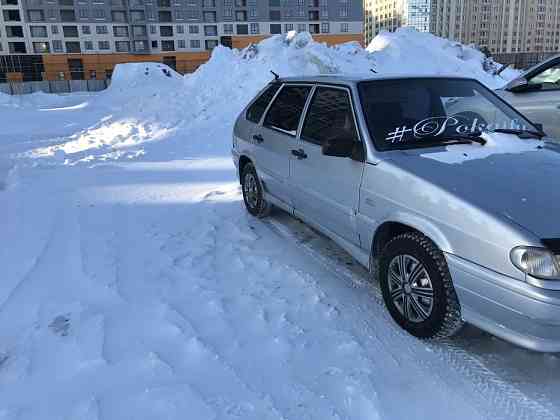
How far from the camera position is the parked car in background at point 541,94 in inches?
236

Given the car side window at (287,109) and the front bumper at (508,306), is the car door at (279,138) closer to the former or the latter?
the car side window at (287,109)

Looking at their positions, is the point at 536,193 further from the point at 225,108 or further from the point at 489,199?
the point at 225,108

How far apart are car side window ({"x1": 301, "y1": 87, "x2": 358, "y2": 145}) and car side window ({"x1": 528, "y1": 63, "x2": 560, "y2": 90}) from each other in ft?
11.8

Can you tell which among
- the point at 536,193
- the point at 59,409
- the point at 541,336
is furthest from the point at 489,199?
the point at 59,409

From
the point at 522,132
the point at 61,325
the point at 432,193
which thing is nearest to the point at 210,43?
the point at 522,132

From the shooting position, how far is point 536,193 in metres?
2.78

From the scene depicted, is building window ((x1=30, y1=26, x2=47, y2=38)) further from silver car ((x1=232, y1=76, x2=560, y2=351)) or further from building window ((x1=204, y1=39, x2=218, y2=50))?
silver car ((x1=232, y1=76, x2=560, y2=351))

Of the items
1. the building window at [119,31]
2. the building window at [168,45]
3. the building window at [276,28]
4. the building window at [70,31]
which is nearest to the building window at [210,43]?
the building window at [168,45]

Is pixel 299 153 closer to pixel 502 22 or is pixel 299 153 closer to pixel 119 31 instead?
pixel 119 31

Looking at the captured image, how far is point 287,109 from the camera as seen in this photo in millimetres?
4801

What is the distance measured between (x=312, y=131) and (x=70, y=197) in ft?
13.4

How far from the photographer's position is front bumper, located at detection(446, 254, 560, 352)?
7.85 ft

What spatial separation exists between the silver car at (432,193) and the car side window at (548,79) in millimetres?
2544

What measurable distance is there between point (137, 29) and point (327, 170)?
238 feet
